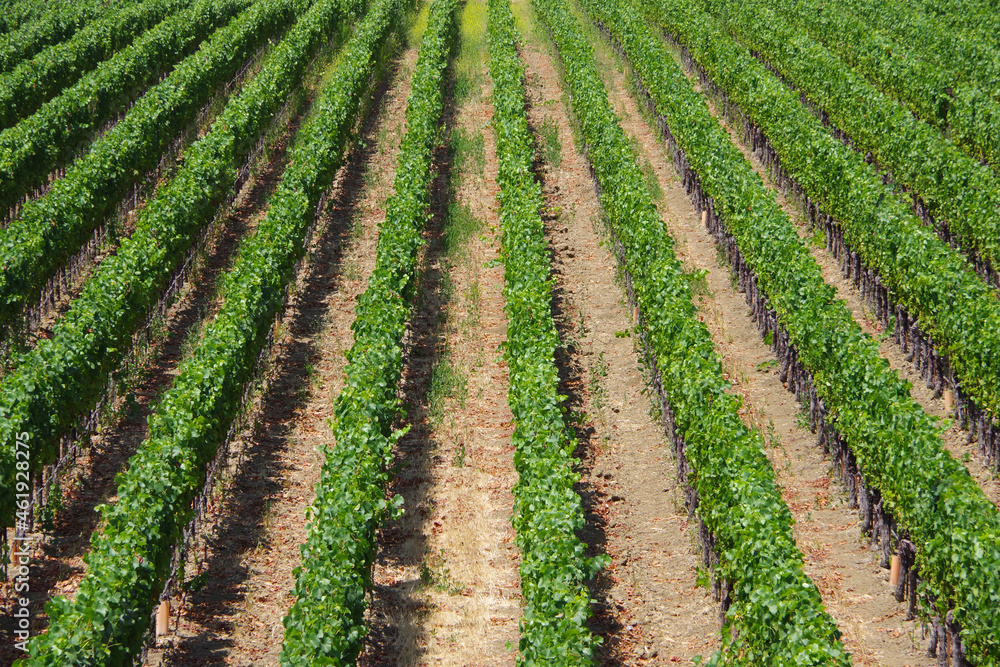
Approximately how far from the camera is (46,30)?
4459cm

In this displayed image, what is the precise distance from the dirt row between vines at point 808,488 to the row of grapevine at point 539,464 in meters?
3.83

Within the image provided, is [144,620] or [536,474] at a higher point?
[536,474]

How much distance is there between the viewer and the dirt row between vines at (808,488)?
1484cm

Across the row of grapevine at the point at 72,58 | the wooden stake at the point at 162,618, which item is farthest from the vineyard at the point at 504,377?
the row of grapevine at the point at 72,58

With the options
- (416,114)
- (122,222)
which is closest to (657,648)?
(122,222)

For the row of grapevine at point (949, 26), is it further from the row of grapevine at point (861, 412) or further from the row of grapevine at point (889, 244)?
the row of grapevine at point (861, 412)

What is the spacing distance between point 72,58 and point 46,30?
7.38 m

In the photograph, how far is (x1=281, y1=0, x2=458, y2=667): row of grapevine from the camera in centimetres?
1324

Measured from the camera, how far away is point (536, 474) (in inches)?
627

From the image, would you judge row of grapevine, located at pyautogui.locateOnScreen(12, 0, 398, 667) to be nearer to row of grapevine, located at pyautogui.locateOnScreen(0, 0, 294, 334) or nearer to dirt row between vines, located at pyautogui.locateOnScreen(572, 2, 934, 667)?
row of grapevine, located at pyautogui.locateOnScreen(0, 0, 294, 334)

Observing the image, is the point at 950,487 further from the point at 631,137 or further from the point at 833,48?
the point at 833,48

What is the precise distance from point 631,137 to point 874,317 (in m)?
12.7

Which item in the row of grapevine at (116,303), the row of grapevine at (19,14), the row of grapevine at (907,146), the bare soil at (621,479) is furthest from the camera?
the row of grapevine at (19,14)

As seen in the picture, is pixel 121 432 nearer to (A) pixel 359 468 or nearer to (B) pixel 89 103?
(A) pixel 359 468
